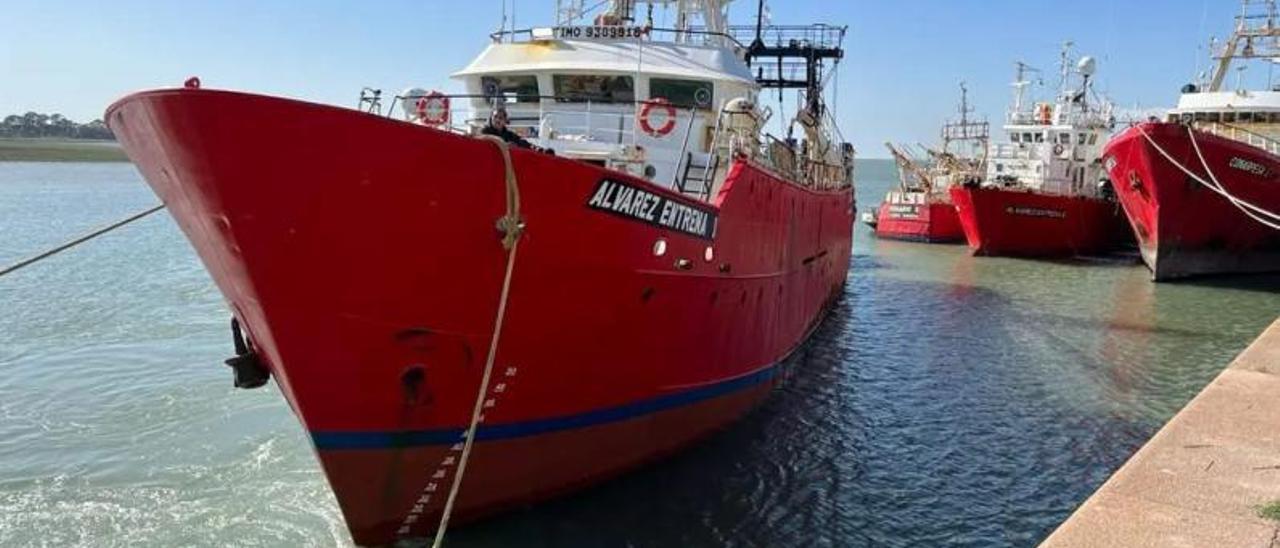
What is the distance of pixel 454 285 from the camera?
561 cm

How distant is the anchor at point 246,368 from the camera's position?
6.72 m

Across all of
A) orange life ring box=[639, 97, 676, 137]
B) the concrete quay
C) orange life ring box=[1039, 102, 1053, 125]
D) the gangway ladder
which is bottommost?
the concrete quay

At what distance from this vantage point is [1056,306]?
20.7 metres

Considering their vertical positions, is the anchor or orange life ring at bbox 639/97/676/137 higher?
orange life ring at bbox 639/97/676/137

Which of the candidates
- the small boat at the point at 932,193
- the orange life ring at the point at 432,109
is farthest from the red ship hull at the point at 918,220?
the orange life ring at the point at 432,109

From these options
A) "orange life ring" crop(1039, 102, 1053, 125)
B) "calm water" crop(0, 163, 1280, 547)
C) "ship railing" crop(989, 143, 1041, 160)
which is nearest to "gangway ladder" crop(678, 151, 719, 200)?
"calm water" crop(0, 163, 1280, 547)

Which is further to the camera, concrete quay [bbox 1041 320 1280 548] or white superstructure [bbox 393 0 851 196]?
white superstructure [bbox 393 0 851 196]

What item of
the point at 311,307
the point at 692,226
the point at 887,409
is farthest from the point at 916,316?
the point at 311,307

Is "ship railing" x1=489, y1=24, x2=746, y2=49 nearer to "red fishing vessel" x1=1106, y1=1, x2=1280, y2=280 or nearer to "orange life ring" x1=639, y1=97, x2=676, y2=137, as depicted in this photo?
"orange life ring" x1=639, y1=97, x2=676, y2=137

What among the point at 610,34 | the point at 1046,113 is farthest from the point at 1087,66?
the point at 610,34

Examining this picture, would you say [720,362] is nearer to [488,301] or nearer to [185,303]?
[488,301]

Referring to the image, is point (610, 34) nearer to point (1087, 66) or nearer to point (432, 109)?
point (432, 109)

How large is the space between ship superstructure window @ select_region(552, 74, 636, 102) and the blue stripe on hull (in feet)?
12.5

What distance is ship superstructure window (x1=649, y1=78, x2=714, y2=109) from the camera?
34.1 feet
